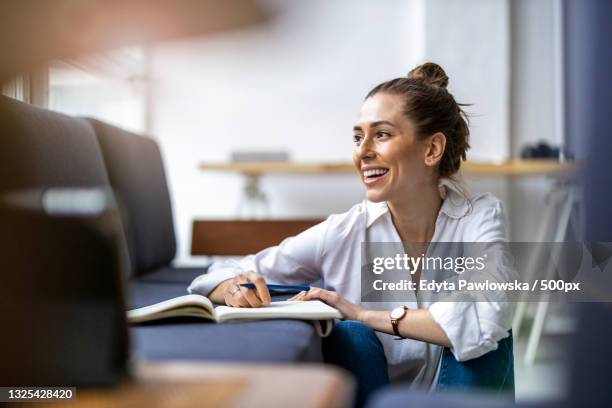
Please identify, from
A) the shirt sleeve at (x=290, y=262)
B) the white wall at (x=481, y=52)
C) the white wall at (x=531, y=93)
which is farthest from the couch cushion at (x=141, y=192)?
Result: the white wall at (x=531, y=93)

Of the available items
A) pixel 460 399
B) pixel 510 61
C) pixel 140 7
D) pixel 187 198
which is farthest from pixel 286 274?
pixel 510 61

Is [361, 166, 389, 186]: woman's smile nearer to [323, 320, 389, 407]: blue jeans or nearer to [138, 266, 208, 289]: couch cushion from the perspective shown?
[323, 320, 389, 407]: blue jeans

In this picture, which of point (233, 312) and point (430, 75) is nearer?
point (233, 312)

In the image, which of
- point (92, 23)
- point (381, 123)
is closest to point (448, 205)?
point (381, 123)

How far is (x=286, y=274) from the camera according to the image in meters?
1.33

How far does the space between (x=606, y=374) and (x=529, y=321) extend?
2662mm

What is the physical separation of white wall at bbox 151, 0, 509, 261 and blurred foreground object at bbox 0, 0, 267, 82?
309 cm

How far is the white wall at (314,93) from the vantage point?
129 inches

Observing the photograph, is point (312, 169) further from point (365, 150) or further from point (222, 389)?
point (222, 389)

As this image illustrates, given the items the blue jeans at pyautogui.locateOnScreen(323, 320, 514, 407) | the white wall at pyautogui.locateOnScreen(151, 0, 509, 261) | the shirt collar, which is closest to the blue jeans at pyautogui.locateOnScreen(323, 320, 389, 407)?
the blue jeans at pyautogui.locateOnScreen(323, 320, 514, 407)

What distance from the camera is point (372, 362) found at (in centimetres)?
114

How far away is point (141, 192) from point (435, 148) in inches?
38.9

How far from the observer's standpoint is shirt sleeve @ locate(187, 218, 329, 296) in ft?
4.30

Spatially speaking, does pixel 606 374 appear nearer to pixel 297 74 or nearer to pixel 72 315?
pixel 72 315
